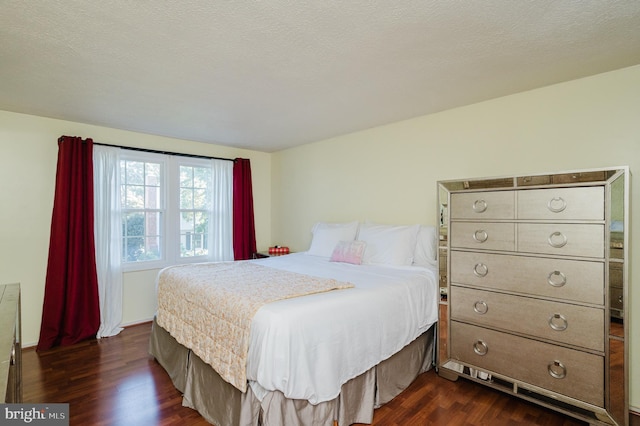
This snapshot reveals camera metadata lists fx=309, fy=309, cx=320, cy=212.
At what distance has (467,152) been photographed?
2.87m

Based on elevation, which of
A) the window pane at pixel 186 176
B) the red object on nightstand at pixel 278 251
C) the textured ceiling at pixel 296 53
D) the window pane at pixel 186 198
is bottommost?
the red object on nightstand at pixel 278 251

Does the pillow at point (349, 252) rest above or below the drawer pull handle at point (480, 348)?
above

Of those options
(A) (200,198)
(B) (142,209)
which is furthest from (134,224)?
(A) (200,198)

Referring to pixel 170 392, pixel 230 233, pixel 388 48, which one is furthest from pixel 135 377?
pixel 388 48

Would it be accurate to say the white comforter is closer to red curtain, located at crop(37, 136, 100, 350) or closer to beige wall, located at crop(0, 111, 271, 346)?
red curtain, located at crop(37, 136, 100, 350)

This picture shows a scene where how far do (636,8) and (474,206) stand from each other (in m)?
1.32

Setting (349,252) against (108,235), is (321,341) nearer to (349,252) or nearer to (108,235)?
(349,252)

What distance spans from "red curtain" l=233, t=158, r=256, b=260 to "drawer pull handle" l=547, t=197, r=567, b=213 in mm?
3640

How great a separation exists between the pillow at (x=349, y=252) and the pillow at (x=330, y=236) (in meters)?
0.22

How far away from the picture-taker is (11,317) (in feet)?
4.53

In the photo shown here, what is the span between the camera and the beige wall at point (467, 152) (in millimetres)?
2141

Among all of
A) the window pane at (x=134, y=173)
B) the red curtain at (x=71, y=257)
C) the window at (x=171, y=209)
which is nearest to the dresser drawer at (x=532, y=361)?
the window at (x=171, y=209)

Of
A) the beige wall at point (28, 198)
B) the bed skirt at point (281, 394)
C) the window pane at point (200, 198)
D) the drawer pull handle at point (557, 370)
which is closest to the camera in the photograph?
the bed skirt at point (281, 394)

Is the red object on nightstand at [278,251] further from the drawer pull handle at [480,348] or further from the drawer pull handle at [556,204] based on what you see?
the drawer pull handle at [556,204]
